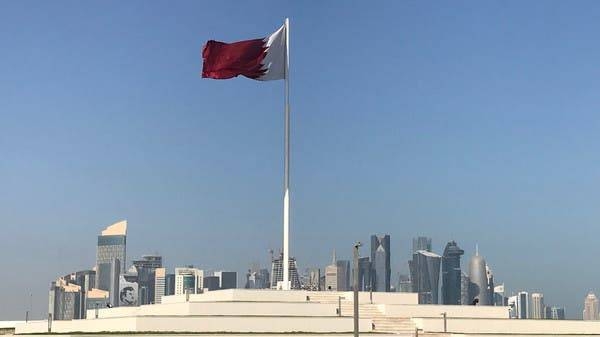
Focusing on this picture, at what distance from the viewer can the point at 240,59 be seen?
6172cm

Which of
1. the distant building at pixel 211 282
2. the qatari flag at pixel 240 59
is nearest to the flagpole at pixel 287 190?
the qatari flag at pixel 240 59

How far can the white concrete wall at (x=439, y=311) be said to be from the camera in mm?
61344

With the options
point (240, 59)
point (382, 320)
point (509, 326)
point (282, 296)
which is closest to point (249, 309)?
point (282, 296)

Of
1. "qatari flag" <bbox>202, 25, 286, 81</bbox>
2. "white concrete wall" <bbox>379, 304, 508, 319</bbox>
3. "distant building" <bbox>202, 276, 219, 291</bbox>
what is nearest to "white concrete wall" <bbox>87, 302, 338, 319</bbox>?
"white concrete wall" <bbox>379, 304, 508, 319</bbox>

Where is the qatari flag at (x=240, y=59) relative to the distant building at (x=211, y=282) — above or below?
above

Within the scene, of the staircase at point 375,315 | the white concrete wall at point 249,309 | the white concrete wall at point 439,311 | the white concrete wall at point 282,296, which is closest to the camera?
the white concrete wall at point 249,309

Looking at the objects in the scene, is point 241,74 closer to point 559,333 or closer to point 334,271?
point 559,333

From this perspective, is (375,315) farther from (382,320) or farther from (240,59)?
(240,59)

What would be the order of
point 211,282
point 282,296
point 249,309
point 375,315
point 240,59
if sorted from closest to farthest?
point 249,309 < point 282,296 < point 375,315 < point 240,59 < point 211,282

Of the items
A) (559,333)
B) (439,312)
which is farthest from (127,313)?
(559,333)

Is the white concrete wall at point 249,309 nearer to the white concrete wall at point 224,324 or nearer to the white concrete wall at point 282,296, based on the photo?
the white concrete wall at point 282,296

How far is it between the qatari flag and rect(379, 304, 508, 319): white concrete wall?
55.3ft

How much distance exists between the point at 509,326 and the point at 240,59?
2377 cm

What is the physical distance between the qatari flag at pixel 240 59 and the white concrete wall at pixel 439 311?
16.8m
